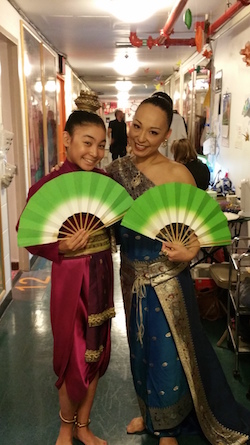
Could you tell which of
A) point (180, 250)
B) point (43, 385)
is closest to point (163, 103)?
point (180, 250)

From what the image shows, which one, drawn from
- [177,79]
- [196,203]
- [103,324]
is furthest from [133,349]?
[177,79]

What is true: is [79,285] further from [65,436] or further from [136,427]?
[136,427]

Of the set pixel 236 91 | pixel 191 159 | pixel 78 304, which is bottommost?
pixel 78 304

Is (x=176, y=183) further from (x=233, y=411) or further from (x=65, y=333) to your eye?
(x=233, y=411)

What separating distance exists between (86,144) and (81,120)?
9cm

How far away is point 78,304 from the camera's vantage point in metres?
1.65

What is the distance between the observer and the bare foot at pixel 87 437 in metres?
1.89

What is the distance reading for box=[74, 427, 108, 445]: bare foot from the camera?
74.5 inches

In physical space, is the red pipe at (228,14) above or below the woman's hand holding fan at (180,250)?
above

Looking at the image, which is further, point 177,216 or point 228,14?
point 228,14

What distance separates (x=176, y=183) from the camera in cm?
154

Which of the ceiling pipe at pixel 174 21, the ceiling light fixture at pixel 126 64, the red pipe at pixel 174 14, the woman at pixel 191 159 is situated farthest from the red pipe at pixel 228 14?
the ceiling light fixture at pixel 126 64

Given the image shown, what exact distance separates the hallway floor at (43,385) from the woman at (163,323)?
0.66ft

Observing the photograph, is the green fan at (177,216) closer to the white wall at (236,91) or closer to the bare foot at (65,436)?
the bare foot at (65,436)
